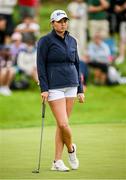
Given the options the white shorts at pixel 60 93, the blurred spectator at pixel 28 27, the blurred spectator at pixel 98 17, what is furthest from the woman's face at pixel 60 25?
the blurred spectator at pixel 98 17

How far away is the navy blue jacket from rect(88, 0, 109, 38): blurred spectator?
1093 centimetres

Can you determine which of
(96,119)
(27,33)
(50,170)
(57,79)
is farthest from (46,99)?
(27,33)

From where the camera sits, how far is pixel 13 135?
43.8ft

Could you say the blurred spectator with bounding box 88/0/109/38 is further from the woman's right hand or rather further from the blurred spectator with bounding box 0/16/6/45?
the woman's right hand

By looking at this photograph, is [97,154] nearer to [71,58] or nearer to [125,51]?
[71,58]

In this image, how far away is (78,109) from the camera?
17984 millimetres

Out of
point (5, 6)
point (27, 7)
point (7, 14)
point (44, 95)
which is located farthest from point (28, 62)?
point (44, 95)

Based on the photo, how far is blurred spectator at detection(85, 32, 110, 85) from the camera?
1950 centimetres

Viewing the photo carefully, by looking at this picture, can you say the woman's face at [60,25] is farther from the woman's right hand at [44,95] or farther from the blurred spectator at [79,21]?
the blurred spectator at [79,21]

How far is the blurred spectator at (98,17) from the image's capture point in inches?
795

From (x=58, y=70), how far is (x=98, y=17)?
11.4 m

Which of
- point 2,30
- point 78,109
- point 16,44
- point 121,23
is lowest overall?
point 78,109

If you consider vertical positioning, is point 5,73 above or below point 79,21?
below

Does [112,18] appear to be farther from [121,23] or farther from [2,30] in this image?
[2,30]
